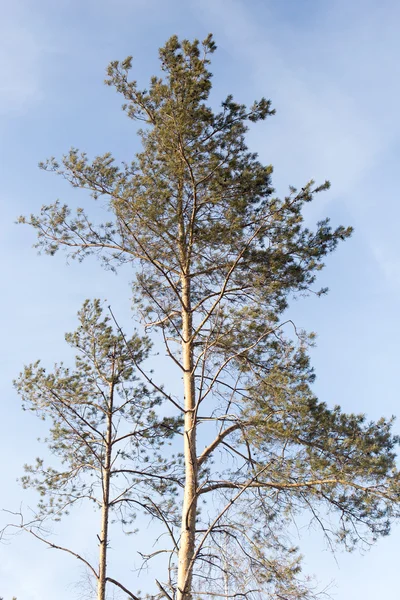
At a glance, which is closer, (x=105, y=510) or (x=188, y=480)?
(x=188, y=480)

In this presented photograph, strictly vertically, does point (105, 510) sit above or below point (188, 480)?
above

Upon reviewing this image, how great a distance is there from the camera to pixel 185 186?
8.91 metres

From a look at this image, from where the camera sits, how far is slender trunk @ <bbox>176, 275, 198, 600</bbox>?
6.40 metres

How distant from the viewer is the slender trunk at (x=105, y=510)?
9.12 m

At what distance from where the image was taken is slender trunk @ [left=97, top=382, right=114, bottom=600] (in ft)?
29.9

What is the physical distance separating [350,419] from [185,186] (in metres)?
3.88

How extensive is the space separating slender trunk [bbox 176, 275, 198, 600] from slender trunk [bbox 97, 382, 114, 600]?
2.37 metres

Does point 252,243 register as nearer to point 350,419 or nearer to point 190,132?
point 190,132

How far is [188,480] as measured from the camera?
707cm

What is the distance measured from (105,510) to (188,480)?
11.7 ft

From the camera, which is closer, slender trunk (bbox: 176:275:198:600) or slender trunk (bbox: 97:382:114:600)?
slender trunk (bbox: 176:275:198:600)

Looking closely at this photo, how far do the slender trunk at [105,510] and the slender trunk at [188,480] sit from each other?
93.2 inches

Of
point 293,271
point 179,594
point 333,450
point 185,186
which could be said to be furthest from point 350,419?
point 185,186

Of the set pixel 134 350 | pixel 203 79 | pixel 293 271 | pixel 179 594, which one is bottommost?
pixel 179 594
